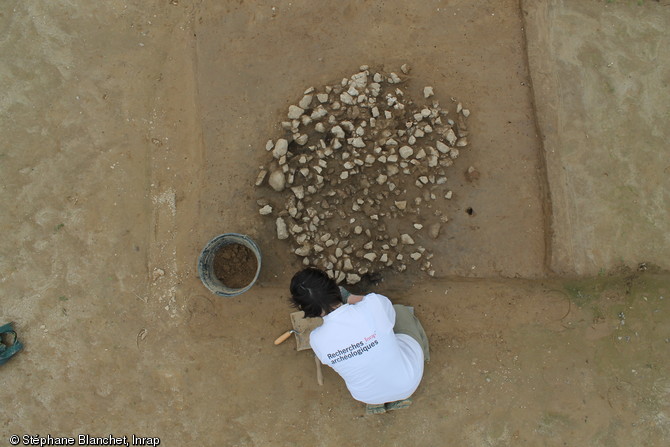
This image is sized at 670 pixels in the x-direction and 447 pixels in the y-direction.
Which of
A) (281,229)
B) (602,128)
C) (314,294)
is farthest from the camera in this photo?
(602,128)

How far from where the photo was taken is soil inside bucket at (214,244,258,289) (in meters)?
3.01

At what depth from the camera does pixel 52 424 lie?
310 centimetres

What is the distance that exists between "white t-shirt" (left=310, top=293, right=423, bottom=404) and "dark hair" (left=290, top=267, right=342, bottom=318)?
65 millimetres

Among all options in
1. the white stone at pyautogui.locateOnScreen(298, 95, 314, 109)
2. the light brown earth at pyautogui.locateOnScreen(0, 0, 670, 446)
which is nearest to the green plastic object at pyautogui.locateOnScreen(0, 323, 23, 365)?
the light brown earth at pyautogui.locateOnScreen(0, 0, 670, 446)

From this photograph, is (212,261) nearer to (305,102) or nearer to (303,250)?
(303,250)

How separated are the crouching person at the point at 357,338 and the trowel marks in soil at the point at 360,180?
1.67 feet

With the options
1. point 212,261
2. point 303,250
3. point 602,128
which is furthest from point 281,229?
point 602,128

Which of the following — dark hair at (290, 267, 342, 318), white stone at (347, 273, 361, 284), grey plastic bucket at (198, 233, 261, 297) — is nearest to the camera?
dark hair at (290, 267, 342, 318)

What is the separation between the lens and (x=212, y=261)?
2988 millimetres

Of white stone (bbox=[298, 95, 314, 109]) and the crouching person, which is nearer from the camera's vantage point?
the crouching person

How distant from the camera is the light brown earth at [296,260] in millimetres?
3025

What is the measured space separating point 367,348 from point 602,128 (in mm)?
2345

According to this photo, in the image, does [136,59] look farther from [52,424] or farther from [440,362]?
[440,362]

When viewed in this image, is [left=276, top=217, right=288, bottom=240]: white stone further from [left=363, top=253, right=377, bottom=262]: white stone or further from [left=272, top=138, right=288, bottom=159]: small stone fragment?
[left=363, top=253, right=377, bottom=262]: white stone
